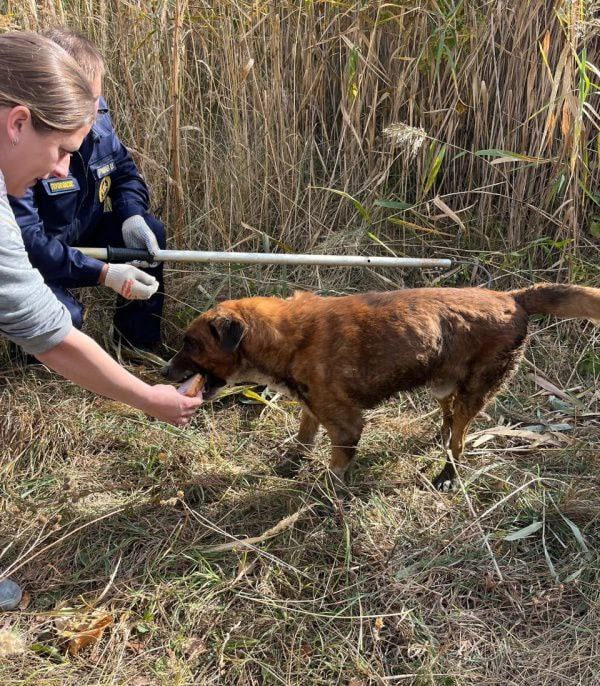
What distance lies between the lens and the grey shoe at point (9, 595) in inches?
111

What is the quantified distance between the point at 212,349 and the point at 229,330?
7.4 inches

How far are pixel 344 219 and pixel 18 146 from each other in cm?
308

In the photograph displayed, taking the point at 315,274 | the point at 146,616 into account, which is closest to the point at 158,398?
the point at 146,616

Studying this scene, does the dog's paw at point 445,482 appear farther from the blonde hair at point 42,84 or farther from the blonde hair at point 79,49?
the blonde hair at point 79,49

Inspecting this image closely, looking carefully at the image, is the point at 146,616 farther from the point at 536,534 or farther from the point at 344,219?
the point at 344,219

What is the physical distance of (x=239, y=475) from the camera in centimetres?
355

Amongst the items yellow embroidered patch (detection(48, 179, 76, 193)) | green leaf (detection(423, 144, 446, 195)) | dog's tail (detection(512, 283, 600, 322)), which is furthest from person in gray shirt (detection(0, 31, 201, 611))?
green leaf (detection(423, 144, 446, 195))

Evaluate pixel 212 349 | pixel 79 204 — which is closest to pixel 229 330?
pixel 212 349

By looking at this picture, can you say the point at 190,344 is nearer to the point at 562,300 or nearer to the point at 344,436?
the point at 344,436

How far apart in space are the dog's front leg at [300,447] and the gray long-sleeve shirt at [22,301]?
1.78 metres

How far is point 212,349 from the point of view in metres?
3.41

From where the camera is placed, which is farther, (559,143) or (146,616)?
(559,143)

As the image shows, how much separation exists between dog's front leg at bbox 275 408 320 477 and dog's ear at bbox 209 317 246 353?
0.68m

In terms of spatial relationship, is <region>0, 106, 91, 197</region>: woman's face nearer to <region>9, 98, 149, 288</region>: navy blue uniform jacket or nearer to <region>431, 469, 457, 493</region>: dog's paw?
<region>9, 98, 149, 288</region>: navy blue uniform jacket
